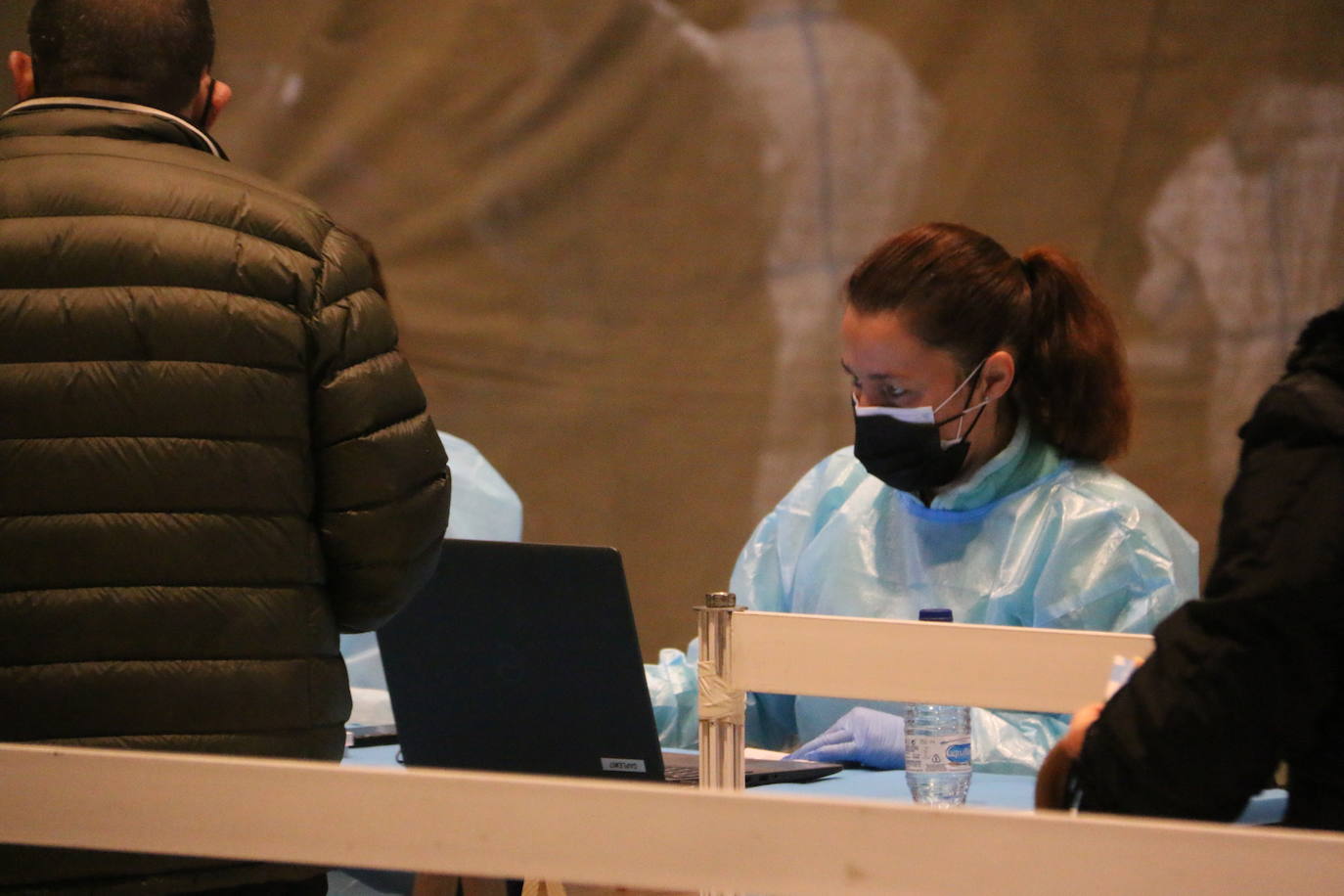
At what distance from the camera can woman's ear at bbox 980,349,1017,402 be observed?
227cm

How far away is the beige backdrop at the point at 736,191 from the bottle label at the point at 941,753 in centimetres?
188

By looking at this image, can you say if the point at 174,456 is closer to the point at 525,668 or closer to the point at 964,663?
the point at 525,668

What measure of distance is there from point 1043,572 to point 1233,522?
128cm

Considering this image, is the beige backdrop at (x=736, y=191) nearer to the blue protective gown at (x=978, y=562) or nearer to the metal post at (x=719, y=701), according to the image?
the blue protective gown at (x=978, y=562)

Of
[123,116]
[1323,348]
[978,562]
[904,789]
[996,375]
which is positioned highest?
[123,116]

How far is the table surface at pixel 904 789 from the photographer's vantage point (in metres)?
1.67

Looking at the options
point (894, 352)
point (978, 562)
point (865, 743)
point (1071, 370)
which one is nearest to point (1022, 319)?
point (1071, 370)

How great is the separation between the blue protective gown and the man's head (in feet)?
3.69

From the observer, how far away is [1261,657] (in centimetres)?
89

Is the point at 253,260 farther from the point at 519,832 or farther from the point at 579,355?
the point at 579,355

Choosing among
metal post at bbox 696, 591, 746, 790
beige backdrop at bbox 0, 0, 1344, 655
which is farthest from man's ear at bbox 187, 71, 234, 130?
beige backdrop at bbox 0, 0, 1344, 655

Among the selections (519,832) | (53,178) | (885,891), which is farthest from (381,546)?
(885,891)

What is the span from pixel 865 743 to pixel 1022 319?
71 centimetres

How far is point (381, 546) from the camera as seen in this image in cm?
141
